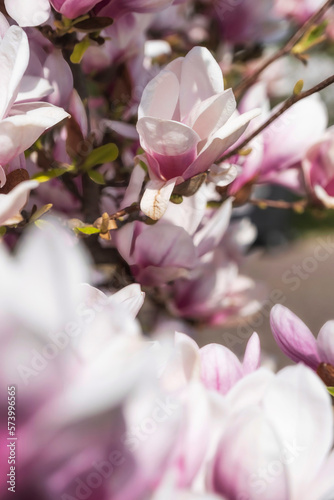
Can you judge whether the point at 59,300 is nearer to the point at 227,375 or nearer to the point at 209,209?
the point at 227,375

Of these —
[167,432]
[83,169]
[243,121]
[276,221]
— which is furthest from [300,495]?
[276,221]

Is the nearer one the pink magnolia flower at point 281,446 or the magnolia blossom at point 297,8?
the pink magnolia flower at point 281,446

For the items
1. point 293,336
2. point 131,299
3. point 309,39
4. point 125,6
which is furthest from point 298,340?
point 309,39

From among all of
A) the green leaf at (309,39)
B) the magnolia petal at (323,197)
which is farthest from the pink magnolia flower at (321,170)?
the green leaf at (309,39)

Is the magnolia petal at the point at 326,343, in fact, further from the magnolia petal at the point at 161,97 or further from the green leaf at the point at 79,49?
the green leaf at the point at 79,49

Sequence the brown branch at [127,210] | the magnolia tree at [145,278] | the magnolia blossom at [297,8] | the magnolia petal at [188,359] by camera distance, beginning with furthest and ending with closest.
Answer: the magnolia blossom at [297,8], the brown branch at [127,210], the magnolia petal at [188,359], the magnolia tree at [145,278]

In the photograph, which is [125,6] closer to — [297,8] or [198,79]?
[198,79]
